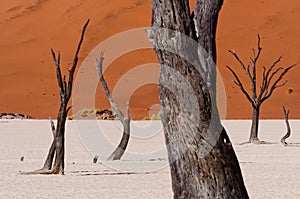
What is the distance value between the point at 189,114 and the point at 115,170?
868cm

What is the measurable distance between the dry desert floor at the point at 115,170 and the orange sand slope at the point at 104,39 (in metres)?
21.5

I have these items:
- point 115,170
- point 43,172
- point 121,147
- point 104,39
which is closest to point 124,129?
point 121,147

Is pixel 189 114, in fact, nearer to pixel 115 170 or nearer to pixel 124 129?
pixel 115 170

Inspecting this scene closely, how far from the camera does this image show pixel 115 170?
15.8 metres

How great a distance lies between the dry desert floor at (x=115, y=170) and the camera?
11602mm

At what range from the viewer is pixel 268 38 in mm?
56188

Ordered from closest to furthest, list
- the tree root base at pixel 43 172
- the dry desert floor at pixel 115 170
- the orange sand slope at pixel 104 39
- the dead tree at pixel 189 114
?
the dead tree at pixel 189 114 < the dry desert floor at pixel 115 170 < the tree root base at pixel 43 172 < the orange sand slope at pixel 104 39

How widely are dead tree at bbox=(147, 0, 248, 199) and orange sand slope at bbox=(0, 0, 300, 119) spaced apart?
37.5 m

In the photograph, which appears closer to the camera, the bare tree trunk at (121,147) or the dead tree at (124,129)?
the dead tree at (124,129)

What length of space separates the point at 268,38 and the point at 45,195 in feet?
152

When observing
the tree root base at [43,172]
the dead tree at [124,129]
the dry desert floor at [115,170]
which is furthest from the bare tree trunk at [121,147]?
the tree root base at [43,172]

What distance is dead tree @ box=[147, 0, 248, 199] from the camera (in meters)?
7.18

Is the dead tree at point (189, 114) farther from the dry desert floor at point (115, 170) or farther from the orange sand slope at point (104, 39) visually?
the orange sand slope at point (104, 39)

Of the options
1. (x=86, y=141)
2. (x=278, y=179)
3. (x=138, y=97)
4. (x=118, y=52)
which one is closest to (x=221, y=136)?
(x=278, y=179)
